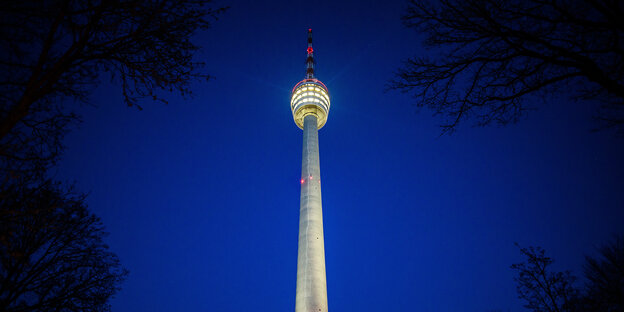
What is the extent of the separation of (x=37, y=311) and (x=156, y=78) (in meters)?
10.9

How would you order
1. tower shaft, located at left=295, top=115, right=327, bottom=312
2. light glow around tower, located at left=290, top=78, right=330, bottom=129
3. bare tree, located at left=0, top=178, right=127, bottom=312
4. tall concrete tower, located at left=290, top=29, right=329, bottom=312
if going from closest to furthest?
bare tree, located at left=0, top=178, right=127, bottom=312 → tower shaft, located at left=295, top=115, right=327, bottom=312 → tall concrete tower, located at left=290, top=29, right=329, bottom=312 → light glow around tower, located at left=290, top=78, right=330, bottom=129

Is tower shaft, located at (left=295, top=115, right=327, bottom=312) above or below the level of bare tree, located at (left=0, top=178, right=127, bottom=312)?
above

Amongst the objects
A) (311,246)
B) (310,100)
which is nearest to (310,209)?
(311,246)

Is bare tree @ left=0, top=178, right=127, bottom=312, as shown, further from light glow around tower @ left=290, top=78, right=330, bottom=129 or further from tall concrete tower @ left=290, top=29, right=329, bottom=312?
light glow around tower @ left=290, top=78, right=330, bottom=129

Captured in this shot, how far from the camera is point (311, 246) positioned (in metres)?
29.0

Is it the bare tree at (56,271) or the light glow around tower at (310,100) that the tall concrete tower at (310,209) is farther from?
the bare tree at (56,271)

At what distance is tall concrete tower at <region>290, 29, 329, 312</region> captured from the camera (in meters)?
26.6

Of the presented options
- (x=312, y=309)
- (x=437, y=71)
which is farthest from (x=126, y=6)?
(x=312, y=309)

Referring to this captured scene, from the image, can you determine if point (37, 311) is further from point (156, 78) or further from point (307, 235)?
point (307, 235)

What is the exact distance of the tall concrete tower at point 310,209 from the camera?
26.6 m

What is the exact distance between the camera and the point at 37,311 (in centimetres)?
1066

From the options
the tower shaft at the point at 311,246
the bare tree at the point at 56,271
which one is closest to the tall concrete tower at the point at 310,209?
the tower shaft at the point at 311,246

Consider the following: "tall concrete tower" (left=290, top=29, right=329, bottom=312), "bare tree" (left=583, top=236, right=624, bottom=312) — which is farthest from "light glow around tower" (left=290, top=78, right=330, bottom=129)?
"bare tree" (left=583, top=236, right=624, bottom=312)

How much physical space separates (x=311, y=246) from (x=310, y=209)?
4.03 metres
